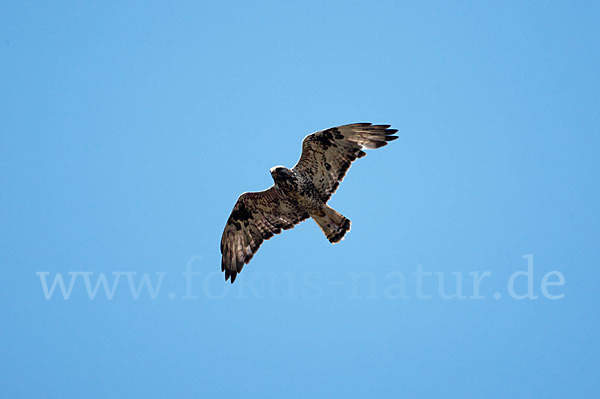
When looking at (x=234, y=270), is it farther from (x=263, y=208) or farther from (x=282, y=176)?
(x=282, y=176)

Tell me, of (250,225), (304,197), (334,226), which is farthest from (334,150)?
(250,225)

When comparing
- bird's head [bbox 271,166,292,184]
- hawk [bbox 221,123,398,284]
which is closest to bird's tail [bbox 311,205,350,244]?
hawk [bbox 221,123,398,284]

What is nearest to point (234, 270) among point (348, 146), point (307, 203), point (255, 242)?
point (255, 242)

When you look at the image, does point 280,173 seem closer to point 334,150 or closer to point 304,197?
point 304,197

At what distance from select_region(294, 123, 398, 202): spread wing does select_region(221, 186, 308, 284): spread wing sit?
765 mm

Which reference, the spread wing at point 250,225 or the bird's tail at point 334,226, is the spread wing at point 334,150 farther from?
the spread wing at point 250,225

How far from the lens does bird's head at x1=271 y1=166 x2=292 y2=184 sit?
12430 millimetres

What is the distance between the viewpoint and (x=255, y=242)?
13594mm

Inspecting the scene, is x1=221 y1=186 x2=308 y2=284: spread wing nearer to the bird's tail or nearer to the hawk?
the hawk

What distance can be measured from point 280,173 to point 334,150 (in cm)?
102

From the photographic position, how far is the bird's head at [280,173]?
1243cm

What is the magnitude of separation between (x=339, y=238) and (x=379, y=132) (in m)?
2.14

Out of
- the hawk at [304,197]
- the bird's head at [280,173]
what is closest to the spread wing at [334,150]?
the hawk at [304,197]

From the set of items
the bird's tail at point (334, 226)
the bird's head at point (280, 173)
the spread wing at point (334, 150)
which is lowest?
the bird's tail at point (334, 226)
